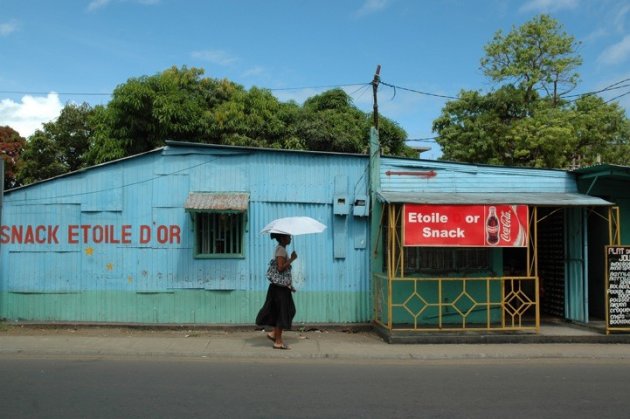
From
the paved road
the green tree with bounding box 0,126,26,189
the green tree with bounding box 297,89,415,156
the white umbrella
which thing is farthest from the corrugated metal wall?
the green tree with bounding box 0,126,26,189

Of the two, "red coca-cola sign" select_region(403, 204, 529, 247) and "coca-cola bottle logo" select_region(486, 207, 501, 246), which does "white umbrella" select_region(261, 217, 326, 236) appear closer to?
"red coca-cola sign" select_region(403, 204, 529, 247)

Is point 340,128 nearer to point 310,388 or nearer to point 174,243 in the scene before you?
→ point 174,243

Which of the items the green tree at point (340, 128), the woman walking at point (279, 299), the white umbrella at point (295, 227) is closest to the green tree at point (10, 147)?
the green tree at point (340, 128)

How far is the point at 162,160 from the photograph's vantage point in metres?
10.4

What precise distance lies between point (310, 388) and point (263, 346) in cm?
278

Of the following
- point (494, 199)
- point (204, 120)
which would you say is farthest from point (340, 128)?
point (494, 199)

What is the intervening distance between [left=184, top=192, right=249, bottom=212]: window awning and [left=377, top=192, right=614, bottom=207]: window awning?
8.08ft

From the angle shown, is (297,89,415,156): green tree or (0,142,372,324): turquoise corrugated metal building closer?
(0,142,372,324): turquoise corrugated metal building

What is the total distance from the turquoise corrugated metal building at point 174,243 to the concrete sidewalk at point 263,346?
49 centimetres

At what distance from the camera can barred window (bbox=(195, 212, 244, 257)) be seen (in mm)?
10297

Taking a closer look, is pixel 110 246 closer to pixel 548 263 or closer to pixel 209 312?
pixel 209 312

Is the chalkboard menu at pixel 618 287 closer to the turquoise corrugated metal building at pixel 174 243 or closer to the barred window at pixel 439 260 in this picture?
the barred window at pixel 439 260

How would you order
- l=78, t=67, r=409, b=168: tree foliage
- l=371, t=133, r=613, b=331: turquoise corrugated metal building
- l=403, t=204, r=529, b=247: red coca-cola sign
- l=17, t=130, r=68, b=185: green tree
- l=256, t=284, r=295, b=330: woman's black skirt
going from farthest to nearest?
l=17, t=130, r=68, b=185: green tree → l=78, t=67, r=409, b=168: tree foliage → l=371, t=133, r=613, b=331: turquoise corrugated metal building → l=403, t=204, r=529, b=247: red coca-cola sign → l=256, t=284, r=295, b=330: woman's black skirt

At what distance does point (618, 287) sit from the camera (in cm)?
938
